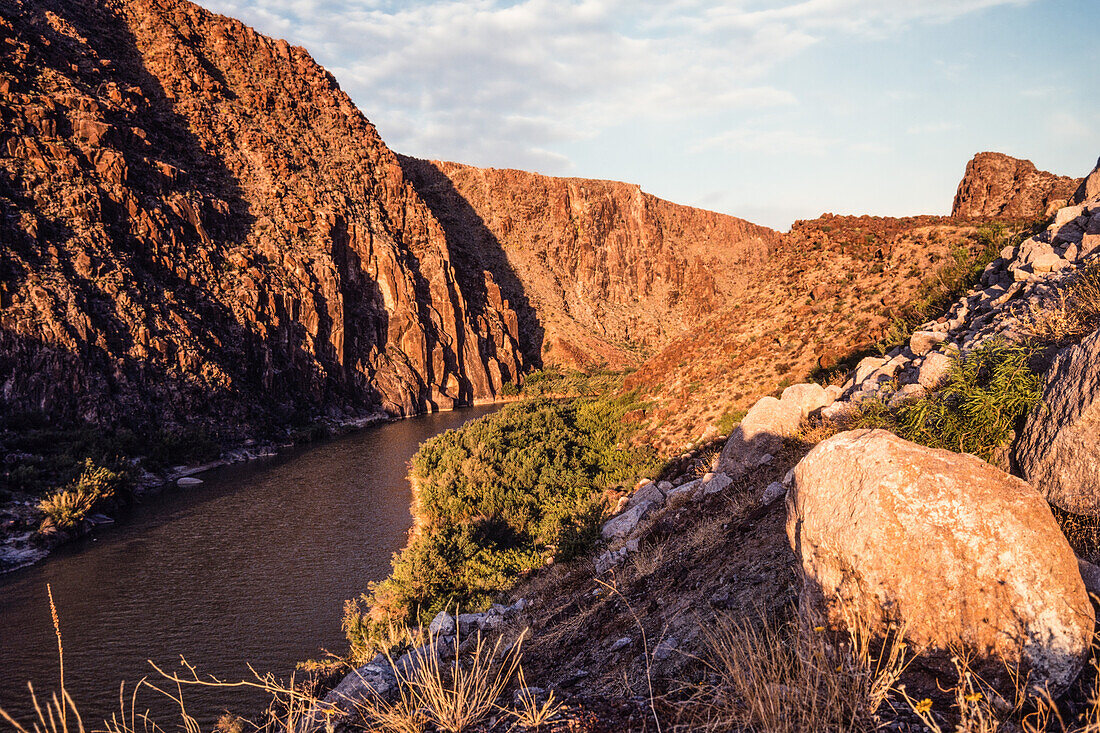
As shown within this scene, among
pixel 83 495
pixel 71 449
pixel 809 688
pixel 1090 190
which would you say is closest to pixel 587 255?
pixel 71 449

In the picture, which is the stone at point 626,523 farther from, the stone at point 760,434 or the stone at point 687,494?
the stone at point 760,434

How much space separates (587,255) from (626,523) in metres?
80.4

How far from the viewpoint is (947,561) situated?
3.17m

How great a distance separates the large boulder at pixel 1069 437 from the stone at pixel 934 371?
195 centimetres

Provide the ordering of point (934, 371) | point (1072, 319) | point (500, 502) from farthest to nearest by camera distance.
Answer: point (500, 502) < point (934, 371) < point (1072, 319)

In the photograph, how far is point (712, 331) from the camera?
1884cm

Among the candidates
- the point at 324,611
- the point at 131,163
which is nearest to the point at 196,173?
the point at 131,163

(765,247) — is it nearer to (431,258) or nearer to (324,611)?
(431,258)

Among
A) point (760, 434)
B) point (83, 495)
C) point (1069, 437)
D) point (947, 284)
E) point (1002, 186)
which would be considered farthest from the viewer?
point (1002, 186)

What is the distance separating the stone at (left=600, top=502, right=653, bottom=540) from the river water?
689 centimetres

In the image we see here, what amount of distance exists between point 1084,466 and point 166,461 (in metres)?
34.0

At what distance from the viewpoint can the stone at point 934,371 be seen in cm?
628

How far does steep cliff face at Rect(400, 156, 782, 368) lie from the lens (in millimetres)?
78875

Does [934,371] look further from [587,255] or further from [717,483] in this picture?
[587,255]
